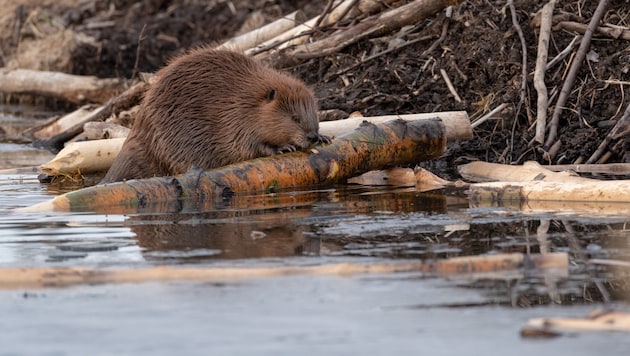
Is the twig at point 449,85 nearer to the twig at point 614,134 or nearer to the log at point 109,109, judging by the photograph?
the twig at point 614,134

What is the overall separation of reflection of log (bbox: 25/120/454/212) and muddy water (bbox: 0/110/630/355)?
615mm

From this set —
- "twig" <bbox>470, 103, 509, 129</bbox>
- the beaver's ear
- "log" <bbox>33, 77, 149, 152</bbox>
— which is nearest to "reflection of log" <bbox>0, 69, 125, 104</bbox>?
"log" <bbox>33, 77, 149, 152</bbox>

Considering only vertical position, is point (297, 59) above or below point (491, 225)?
above

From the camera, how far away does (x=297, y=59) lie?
884 cm

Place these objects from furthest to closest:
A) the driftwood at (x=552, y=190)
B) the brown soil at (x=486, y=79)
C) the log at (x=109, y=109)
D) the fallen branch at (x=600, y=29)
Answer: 1. the log at (x=109, y=109)
2. the fallen branch at (x=600, y=29)
3. the brown soil at (x=486, y=79)
4. the driftwood at (x=552, y=190)

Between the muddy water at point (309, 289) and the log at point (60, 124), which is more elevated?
the log at point (60, 124)

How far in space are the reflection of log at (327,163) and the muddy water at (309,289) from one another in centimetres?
62

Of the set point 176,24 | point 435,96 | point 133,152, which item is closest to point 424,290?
point 133,152

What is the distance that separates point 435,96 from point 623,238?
3.64 metres

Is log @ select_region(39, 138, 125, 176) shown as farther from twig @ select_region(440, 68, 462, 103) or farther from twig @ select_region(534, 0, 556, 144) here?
twig @ select_region(534, 0, 556, 144)

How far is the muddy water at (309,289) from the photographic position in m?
3.07

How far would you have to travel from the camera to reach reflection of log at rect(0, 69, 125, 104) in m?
11.7

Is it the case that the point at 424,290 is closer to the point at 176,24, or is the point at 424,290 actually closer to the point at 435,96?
the point at 435,96

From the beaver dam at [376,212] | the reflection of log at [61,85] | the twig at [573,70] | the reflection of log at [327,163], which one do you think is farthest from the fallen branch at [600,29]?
the reflection of log at [61,85]
